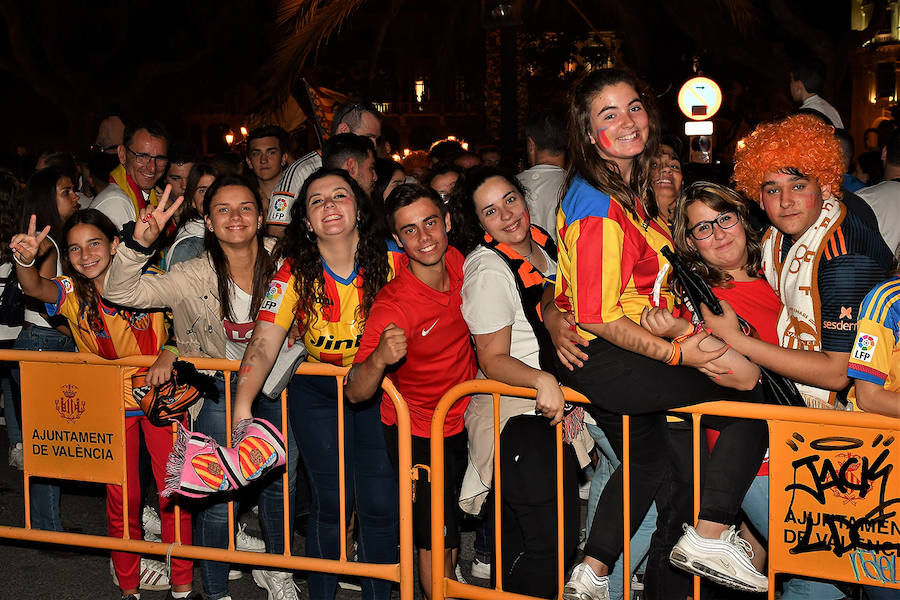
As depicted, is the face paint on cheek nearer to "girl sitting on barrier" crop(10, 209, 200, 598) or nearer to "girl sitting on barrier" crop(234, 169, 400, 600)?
"girl sitting on barrier" crop(234, 169, 400, 600)

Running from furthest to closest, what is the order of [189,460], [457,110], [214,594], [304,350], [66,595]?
[457,110] → [66,595] → [214,594] → [304,350] → [189,460]

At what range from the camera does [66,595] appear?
5.52m

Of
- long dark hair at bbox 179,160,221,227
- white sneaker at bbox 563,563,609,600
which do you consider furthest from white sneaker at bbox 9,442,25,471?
white sneaker at bbox 563,563,609,600

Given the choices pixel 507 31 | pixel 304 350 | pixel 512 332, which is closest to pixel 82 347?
pixel 304 350

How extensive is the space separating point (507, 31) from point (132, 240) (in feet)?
20.5

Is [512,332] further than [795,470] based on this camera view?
Yes

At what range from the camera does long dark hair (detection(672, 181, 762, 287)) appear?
171 inches

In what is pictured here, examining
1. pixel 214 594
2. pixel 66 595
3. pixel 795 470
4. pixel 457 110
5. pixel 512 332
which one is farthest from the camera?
pixel 457 110

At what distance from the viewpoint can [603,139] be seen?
394 centimetres

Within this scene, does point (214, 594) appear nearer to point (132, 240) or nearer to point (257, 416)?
point (257, 416)

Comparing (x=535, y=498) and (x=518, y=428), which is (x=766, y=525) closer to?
(x=535, y=498)

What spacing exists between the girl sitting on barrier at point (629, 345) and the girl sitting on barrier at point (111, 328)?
7.89ft

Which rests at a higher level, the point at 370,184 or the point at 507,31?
the point at 507,31

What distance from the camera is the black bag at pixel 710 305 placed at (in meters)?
3.88
